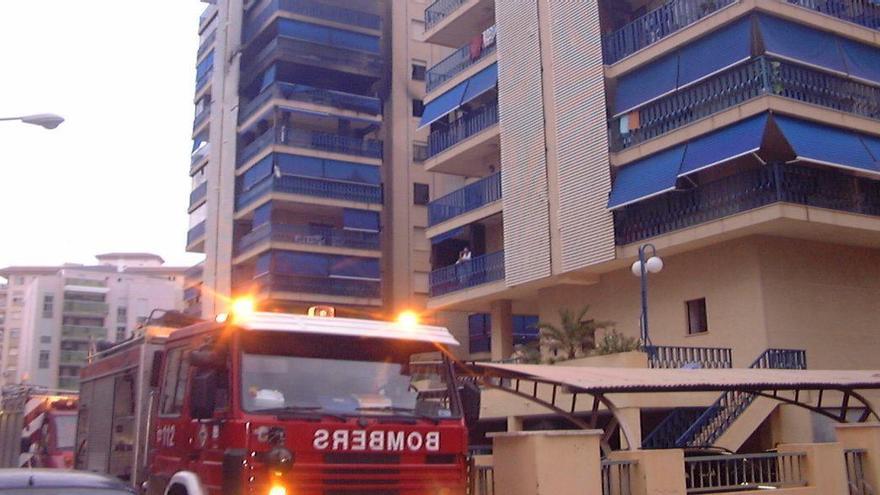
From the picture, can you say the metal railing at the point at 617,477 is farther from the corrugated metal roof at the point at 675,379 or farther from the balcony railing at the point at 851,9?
the balcony railing at the point at 851,9

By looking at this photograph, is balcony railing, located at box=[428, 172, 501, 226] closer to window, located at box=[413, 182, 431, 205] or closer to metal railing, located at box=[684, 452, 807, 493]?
window, located at box=[413, 182, 431, 205]

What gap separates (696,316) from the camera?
75.7 feet

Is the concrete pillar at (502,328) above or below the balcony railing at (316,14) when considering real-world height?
below

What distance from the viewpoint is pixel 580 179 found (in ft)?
81.2

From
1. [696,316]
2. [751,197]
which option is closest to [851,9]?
[751,197]

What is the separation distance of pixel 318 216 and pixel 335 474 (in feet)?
120

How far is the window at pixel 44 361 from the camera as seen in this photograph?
3412 inches

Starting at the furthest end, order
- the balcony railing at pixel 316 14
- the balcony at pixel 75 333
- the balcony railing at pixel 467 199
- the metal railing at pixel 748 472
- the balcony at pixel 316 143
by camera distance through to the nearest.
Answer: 1. the balcony at pixel 75 333
2. the balcony railing at pixel 316 14
3. the balcony at pixel 316 143
4. the balcony railing at pixel 467 199
5. the metal railing at pixel 748 472

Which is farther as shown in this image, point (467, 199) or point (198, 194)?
point (198, 194)

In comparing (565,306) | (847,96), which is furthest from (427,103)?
(847,96)

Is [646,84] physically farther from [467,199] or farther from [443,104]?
[443,104]

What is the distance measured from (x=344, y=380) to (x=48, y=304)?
293 ft

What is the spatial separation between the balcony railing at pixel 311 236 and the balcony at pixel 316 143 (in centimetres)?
374

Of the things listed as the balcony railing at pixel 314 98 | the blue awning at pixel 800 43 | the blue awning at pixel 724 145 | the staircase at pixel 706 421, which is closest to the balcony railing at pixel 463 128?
the blue awning at pixel 724 145
